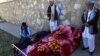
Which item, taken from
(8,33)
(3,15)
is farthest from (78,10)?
(3,15)

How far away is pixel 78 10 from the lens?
8812mm

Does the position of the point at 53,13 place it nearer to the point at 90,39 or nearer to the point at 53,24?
the point at 53,24

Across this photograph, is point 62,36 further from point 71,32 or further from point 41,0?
point 41,0

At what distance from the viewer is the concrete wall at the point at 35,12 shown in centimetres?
896

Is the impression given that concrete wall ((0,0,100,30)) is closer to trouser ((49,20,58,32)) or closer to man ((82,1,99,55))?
trouser ((49,20,58,32))

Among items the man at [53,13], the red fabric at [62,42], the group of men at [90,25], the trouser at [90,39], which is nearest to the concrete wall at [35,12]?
the man at [53,13]

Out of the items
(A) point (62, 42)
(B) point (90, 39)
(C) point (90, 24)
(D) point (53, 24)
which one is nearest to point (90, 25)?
(C) point (90, 24)

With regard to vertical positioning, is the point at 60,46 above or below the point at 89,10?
below

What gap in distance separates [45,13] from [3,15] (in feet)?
14.8

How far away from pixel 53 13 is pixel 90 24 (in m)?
2.04

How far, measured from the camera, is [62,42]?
8.09m

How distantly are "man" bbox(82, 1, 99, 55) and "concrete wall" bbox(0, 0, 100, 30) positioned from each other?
28.6 inches

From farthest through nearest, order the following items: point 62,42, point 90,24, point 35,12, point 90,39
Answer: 1. point 35,12
2. point 62,42
3. point 90,39
4. point 90,24

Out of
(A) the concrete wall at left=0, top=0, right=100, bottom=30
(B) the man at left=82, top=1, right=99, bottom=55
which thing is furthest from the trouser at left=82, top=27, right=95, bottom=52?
(A) the concrete wall at left=0, top=0, right=100, bottom=30
